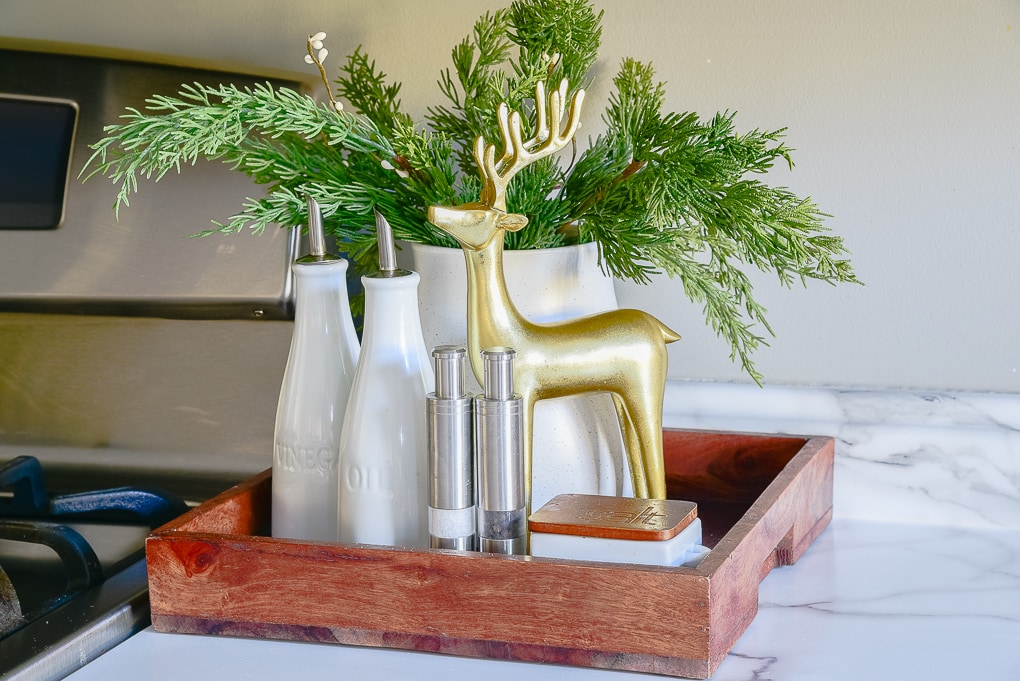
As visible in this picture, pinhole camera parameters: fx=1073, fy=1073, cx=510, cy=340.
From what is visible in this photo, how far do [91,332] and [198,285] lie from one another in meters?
0.14

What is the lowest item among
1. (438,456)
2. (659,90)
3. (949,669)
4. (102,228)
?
(949,669)

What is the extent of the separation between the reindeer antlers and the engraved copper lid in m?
0.19

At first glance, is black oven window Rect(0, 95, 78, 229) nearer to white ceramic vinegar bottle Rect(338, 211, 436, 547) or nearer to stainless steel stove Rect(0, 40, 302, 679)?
stainless steel stove Rect(0, 40, 302, 679)

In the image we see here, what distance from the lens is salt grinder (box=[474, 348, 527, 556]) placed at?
2.11ft

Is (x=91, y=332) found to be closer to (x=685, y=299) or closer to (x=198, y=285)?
(x=198, y=285)

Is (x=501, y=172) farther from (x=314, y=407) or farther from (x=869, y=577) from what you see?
(x=869, y=577)

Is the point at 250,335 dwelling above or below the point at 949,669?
above

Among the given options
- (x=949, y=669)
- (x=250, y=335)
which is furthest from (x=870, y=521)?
(x=250, y=335)

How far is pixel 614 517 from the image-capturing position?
64cm

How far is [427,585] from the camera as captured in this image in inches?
→ 24.3

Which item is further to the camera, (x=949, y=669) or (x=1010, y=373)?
(x=1010, y=373)

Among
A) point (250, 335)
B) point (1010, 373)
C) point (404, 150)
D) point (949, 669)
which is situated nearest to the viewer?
point (949, 669)

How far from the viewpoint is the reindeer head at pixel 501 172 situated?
67 cm

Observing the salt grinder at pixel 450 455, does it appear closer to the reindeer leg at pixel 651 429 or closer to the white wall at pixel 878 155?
the reindeer leg at pixel 651 429
